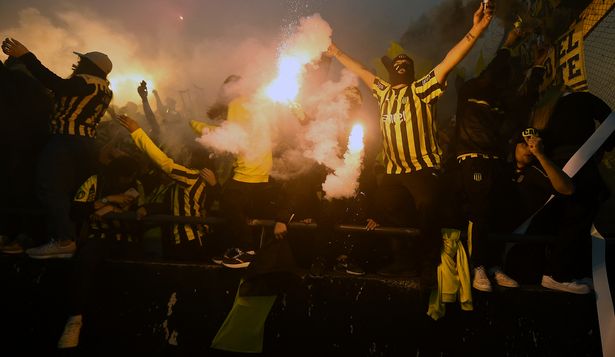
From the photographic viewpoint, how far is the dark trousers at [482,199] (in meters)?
3.75

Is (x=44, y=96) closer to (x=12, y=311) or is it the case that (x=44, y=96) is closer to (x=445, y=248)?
(x=12, y=311)

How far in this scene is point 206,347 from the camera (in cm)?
389

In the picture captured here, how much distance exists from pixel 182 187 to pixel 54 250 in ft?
5.41

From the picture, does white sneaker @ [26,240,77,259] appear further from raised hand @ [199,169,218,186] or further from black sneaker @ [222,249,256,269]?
black sneaker @ [222,249,256,269]

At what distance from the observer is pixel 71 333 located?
12.1ft

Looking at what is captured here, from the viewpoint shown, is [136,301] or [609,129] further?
[136,301]

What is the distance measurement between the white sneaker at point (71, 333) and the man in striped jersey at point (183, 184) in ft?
4.51

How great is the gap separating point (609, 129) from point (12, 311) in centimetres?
759

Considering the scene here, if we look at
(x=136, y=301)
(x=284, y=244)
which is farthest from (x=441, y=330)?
(x=136, y=301)

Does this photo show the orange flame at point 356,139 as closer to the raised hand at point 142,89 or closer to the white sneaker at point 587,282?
the white sneaker at point 587,282

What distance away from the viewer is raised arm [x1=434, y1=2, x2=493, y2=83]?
11.3 ft

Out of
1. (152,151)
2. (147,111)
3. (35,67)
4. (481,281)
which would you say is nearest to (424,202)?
(481,281)

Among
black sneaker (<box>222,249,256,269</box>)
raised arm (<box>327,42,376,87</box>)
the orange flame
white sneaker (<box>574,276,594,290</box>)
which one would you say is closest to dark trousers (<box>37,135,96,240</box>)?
black sneaker (<box>222,249,256,269</box>)

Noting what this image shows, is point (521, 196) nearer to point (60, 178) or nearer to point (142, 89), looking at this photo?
point (60, 178)
